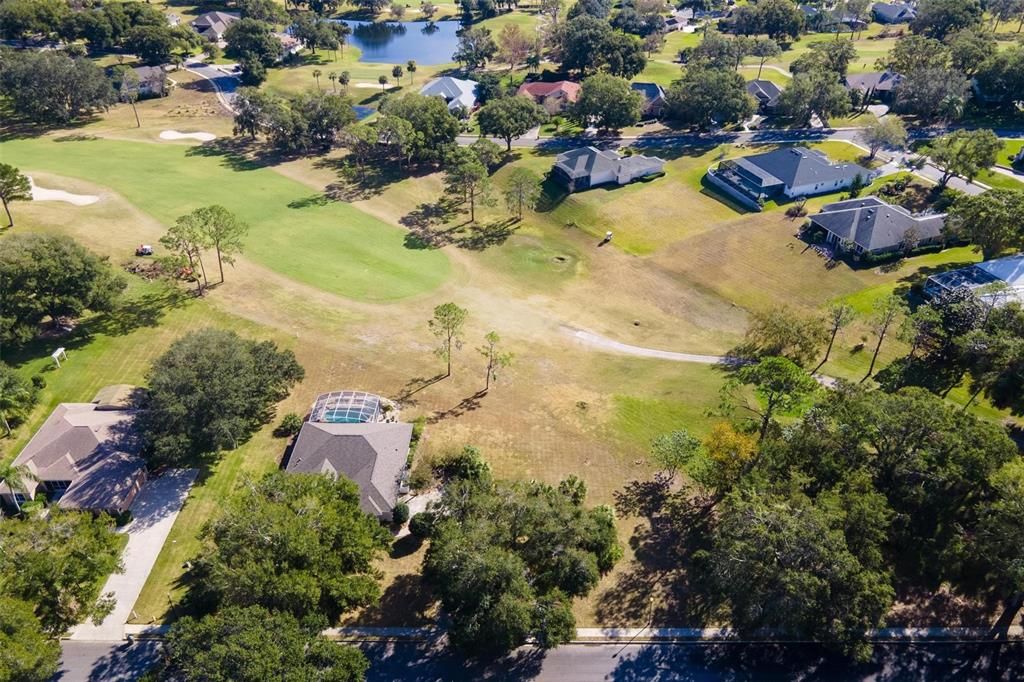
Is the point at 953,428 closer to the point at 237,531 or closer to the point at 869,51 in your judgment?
the point at 237,531

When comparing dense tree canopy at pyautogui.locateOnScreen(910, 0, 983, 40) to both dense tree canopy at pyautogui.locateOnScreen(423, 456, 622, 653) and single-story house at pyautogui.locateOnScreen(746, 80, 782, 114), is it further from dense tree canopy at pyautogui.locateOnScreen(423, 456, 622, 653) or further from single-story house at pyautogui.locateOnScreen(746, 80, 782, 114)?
dense tree canopy at pyautogui.locateOnScreen(423, 456, 622, 653)

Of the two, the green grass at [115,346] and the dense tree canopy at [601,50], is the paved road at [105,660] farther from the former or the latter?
the dense tree canopy at [601,50]

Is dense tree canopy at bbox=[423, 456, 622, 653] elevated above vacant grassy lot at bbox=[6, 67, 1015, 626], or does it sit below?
above

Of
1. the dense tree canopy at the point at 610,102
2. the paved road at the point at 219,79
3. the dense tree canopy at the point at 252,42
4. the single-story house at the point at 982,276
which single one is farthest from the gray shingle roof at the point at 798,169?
the dense tree canopy at the point at 252,42

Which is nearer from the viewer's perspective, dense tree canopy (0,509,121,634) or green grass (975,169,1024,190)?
dense tree canopy (0,509,121,634)

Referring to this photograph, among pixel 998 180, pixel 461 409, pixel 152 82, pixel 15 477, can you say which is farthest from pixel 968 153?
pixel 152 82

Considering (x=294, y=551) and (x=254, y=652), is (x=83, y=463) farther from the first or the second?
(x=254, y=652)

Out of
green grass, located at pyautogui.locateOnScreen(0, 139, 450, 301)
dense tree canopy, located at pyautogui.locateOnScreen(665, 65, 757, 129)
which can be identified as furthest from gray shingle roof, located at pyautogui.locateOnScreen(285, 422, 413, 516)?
dense tree canopy, located at pyautogui.locateOnScreen(665, 65, 757, 129)
